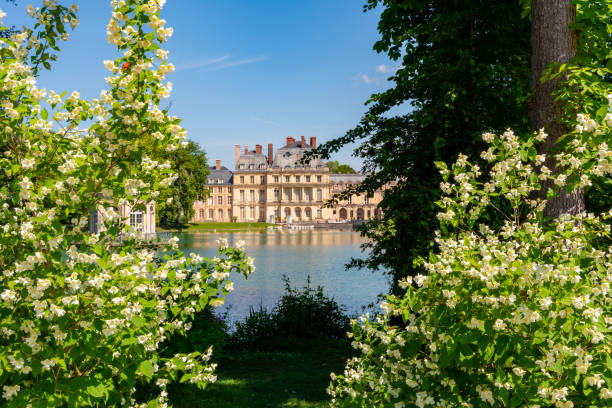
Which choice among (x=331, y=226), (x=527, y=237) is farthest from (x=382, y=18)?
(x=331, y=226)

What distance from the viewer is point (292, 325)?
8.91m

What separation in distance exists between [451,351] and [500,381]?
23cm

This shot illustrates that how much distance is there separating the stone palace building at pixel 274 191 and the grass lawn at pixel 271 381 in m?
75.6

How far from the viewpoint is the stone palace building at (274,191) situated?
84.6 metres

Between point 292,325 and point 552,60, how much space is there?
6448 millimetres

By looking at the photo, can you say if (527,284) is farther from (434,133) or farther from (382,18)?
(382,18)

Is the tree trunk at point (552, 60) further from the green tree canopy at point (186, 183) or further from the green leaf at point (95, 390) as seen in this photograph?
the green tree canopy at point (186, 183)

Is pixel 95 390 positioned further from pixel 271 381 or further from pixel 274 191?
pixel 274 191

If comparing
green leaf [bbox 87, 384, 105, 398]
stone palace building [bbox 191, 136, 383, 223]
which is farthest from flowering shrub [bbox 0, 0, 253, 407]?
stone palace building [bbox 191, 136, 383, 223]

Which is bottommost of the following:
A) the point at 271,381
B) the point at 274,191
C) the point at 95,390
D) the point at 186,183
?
the point at 271,381

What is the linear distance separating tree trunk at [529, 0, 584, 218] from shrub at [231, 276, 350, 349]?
550 centimetres

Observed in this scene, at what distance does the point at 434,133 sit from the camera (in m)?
6.44

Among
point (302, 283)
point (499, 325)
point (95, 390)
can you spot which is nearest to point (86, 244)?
point (95, 390)

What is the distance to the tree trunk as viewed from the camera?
4.25 meters
